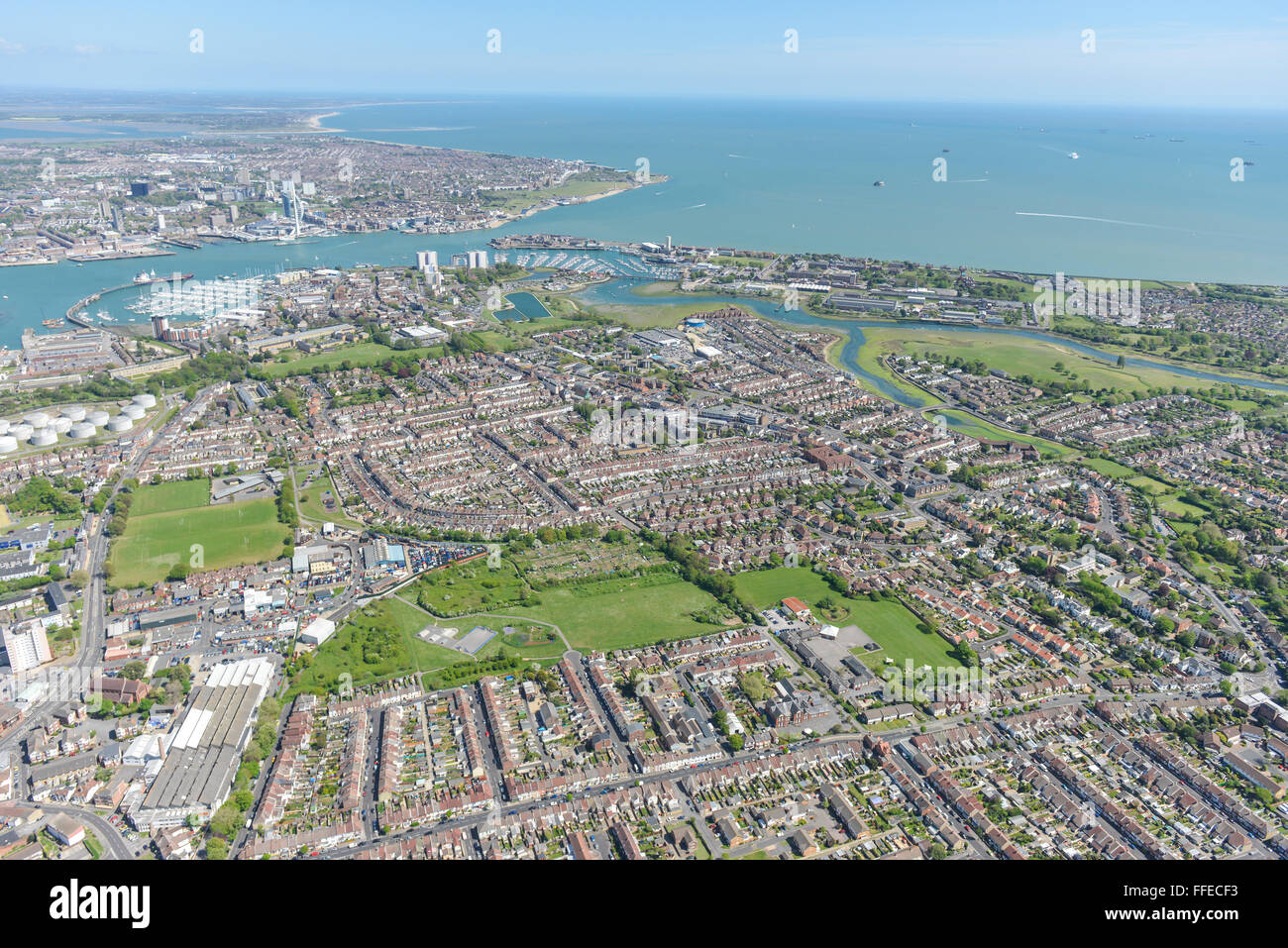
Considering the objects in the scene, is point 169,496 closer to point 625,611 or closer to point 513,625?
point 513,625

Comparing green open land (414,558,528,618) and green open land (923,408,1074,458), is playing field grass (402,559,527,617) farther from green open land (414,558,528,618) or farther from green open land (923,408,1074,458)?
green open land (923,408,1074,458)

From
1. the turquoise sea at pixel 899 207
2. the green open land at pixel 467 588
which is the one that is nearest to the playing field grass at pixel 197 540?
the green open land at pixel 467 588

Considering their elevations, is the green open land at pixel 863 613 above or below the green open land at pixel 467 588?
below

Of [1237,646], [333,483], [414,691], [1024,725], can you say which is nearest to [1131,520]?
[1237,646]

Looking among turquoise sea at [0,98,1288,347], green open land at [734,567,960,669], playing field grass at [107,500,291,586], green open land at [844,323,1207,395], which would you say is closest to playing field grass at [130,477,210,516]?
playing field grass at [107,500,291,586]

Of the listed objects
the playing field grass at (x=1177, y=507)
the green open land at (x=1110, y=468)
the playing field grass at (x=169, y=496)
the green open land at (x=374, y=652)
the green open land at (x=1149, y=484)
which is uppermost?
the playing field grass at (x=169, y=496)

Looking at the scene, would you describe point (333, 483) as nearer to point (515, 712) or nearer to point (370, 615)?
point (370, 615)

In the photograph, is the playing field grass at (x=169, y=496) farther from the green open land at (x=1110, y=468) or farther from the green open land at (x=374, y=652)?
the green open land at (x=1110, y=468)

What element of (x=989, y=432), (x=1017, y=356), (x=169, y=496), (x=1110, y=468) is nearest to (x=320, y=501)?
(x=169, y=496)
